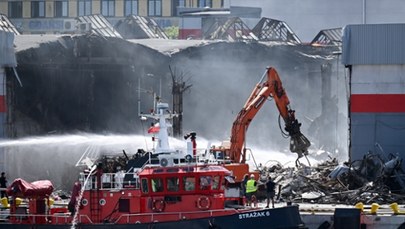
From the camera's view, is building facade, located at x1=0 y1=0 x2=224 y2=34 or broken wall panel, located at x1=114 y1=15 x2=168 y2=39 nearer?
broken wall panel, located at x1=114 y1=15 x2=168 y2=39

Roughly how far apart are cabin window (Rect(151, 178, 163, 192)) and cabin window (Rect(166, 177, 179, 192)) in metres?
0.19

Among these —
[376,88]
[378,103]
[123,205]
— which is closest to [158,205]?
[123,205]

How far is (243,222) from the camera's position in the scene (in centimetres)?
3456

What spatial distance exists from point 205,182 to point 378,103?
1419cm

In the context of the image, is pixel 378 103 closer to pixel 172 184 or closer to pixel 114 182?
pixel 172 184

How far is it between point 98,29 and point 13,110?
1995cm

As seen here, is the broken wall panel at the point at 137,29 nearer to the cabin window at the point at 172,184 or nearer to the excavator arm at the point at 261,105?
the excavator arm at the point at 261,105

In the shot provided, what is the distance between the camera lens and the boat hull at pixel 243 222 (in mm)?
34406

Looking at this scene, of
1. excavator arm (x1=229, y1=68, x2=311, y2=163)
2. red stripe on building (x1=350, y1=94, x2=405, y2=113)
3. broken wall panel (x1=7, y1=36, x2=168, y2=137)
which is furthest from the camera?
broken wall panel (x1=7, y1=36, x2=168, y2=137)

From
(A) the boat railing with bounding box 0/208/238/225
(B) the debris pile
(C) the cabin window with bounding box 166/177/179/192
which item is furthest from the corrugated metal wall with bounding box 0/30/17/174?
(C) the cabin window with bounding box 166/177/179/192

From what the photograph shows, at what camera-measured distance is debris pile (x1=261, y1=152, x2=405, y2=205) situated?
42.8 m

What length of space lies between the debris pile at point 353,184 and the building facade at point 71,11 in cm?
4613

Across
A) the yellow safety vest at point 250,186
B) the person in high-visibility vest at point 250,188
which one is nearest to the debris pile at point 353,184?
the person in high-visibility vest at point 250,188

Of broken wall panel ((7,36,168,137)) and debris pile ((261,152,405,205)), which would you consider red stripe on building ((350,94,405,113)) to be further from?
broken wall panel ((7,36,168,137))
